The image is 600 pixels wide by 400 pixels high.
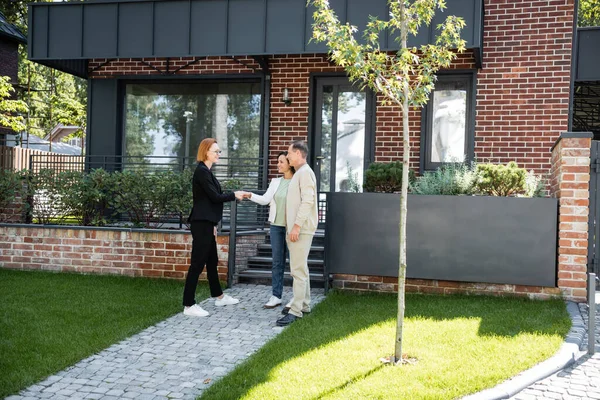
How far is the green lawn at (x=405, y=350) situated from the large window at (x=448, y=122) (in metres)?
3.84

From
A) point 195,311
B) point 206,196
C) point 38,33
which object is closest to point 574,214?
point 206,196

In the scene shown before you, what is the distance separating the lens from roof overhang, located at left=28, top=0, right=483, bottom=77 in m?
9.52

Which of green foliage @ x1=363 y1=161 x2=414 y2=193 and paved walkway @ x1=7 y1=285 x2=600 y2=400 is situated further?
green foliage @ x1=363 y1=161 x2=414 y2=193

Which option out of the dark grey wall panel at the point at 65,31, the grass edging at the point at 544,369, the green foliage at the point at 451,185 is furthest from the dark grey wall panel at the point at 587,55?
the dark grey wall panel at the point at 65,31

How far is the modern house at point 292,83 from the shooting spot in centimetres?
996

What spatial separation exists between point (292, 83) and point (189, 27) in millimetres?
2061

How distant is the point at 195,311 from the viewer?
6.63 meters

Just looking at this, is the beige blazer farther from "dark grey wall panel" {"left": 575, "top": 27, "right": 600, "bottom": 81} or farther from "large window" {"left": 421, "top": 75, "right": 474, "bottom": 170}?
"dark grey wall panel" {"left": 575, "top": 27, "right": 600, "bottom": 81}

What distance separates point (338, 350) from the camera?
204 inches

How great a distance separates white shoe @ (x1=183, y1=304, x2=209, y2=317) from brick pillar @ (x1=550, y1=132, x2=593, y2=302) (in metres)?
4.04

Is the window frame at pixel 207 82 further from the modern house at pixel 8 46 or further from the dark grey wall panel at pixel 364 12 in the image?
the modern house at pixel 8 46

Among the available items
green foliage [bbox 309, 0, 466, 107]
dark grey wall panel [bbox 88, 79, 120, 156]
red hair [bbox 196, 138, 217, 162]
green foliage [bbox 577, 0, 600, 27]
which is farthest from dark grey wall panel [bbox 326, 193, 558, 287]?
green foliage [bbox 577, 0, 600, 27]

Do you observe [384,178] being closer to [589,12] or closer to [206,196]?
[206,196]

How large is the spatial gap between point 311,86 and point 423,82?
6.02m
